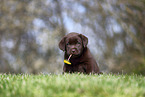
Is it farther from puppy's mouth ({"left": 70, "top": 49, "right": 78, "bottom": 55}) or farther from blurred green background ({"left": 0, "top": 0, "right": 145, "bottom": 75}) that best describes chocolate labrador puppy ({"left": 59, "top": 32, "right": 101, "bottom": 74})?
blurred green background ({"left": 0, "top": 0, "right": 145, "bottom": 75})

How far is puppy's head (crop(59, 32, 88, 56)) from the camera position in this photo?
21.5 feet

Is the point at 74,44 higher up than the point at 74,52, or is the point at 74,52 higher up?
the point at 74,44

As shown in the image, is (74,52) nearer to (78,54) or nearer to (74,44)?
(78,54)

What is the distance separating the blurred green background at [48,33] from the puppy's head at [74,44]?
10.3 meters

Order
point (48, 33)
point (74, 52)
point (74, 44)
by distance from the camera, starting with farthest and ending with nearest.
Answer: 1. point (48, 33)
2. point (74, 44)
3. point (74, 52)

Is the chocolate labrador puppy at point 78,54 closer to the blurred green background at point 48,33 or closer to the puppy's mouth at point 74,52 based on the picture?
the puppy's mouth at point 74,52

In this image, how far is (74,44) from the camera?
264 inches

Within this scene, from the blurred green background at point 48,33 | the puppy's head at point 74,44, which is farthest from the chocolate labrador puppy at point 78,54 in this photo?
the blurred green background at point 48,33

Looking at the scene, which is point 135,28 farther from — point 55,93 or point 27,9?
point 55,93

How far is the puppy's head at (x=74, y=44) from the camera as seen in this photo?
654 centimetres

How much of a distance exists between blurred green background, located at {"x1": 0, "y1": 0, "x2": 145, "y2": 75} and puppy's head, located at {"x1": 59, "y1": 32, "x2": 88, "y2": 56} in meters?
10.3

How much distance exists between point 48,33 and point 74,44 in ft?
38.9

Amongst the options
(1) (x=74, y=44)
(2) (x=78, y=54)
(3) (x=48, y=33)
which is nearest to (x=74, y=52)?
(2) (x=78, y=54)

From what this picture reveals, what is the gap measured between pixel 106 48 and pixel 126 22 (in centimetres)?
277
